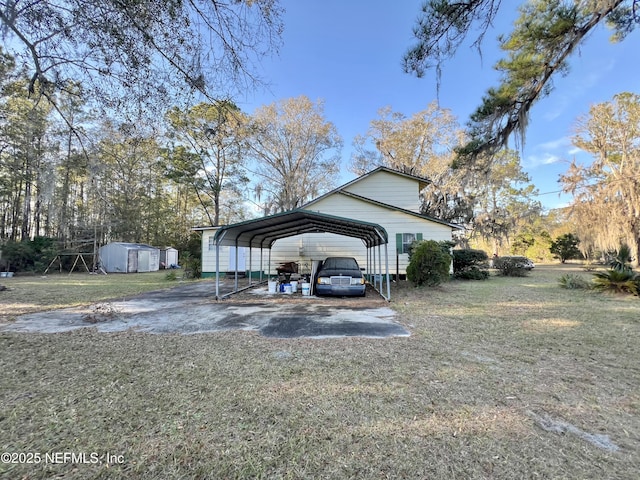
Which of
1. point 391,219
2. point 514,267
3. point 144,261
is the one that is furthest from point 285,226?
point 144,261

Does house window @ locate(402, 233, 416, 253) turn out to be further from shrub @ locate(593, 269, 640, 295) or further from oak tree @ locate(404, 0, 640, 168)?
oak tree @ locate(404, 0, 640, 168)

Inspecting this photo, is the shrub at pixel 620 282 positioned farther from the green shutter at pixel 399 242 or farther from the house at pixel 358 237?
the green shutter at pixel 399 242

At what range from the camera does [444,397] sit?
2.87 metres

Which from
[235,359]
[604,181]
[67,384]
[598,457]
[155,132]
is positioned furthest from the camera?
[604,181]

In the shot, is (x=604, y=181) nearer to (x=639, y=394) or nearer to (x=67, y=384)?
(x=639, y=394)

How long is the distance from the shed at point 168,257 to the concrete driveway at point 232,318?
20.3 m

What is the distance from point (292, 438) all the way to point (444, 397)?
5.10 feet

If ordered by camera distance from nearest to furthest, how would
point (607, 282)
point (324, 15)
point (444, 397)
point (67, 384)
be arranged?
1. point (444, 397)
2. point (67, 384)
3. point (324, 15)
4. point (607, 282)

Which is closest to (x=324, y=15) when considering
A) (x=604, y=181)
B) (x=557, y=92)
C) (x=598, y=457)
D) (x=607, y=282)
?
(x=557, y=92)

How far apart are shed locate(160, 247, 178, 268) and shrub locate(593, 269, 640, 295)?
96.1 ft

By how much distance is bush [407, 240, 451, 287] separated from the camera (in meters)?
10.4

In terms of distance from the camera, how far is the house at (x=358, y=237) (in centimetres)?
1386

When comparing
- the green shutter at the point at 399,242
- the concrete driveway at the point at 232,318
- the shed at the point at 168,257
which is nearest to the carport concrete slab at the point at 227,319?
the concrete driveway at the point at 232,318

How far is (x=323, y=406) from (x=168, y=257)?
2921 cm
